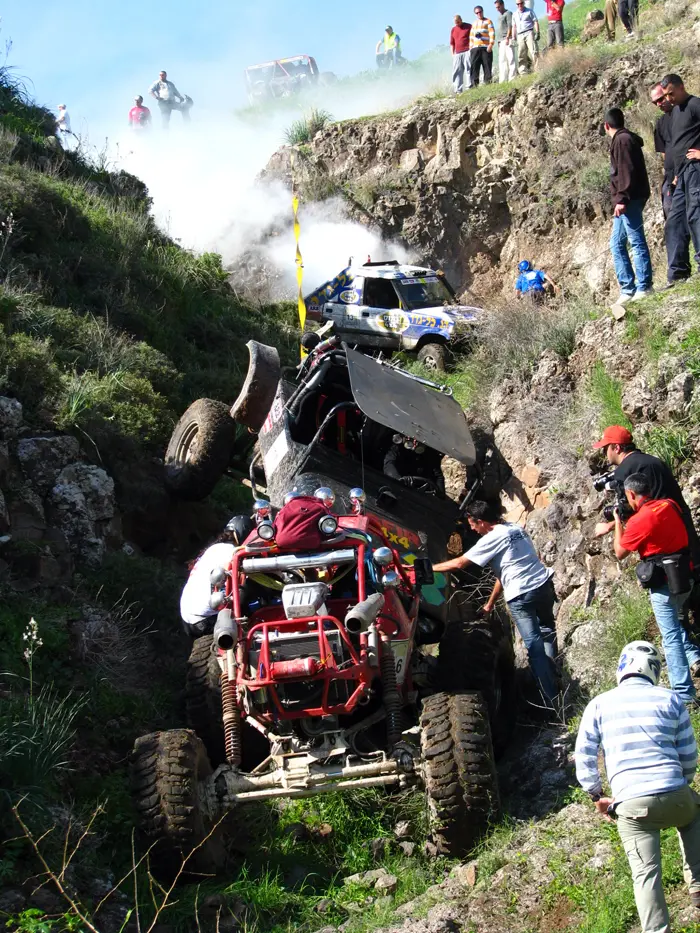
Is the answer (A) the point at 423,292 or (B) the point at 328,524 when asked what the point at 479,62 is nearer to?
(A) the point at 423,292

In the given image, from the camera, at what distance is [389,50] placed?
32.5m

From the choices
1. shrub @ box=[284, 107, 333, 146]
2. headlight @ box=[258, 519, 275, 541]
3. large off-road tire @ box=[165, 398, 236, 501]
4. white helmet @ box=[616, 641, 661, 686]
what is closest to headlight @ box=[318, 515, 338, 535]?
headlight @ box=[258, 519, 275, 541]

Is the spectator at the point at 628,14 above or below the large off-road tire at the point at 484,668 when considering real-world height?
above

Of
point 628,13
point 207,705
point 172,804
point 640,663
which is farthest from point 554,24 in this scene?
point 172,804

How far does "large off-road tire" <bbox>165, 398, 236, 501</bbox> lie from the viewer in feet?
39.2

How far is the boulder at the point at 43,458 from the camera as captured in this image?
1047cm

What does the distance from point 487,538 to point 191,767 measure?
2.88 m

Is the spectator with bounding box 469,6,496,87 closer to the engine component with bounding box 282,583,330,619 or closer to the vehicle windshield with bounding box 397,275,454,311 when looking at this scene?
the vehicle windshield with bounding box 397,275,454,311

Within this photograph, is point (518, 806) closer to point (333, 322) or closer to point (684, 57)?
point (333, 322)

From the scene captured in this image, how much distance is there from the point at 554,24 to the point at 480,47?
4.69 feet

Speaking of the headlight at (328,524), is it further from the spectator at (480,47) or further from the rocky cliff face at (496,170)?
the spectator at (480,47)

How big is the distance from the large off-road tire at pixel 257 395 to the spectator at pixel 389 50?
73.6 feet

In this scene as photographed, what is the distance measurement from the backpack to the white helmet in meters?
2.65

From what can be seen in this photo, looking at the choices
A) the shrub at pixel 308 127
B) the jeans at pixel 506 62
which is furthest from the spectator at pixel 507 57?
the shrub at pixel 308 127
